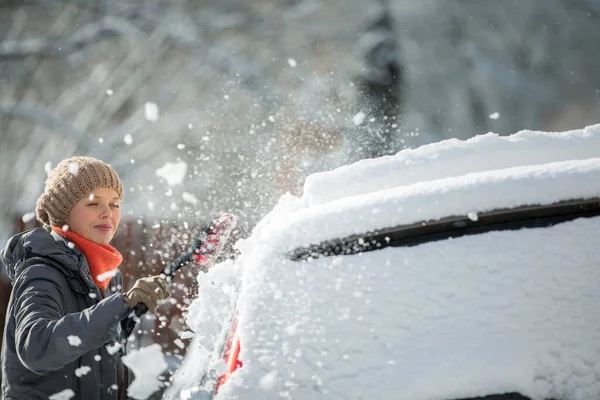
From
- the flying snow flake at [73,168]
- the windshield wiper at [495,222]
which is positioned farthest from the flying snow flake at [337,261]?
the flying snow flake at [73,168]

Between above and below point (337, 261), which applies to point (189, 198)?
above

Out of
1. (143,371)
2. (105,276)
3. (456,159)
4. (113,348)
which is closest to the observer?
(456,159)

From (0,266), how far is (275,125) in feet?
15.4

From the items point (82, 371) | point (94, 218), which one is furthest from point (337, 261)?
point (94, 218)

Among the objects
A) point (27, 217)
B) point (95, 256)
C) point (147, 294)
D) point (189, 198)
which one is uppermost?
point (189, 198)

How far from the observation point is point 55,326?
5.43ft

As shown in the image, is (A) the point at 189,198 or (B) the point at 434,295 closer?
(B) the point at 434,295

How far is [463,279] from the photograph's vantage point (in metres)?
1.16

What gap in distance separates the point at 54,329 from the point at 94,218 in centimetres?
61

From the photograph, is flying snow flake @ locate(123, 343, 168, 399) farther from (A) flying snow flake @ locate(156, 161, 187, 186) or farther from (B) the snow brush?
(A) flying snow flake @ locate(156, 161, 187, 186)

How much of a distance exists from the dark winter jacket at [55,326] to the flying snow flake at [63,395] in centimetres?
1

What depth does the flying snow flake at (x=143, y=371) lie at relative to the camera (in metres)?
2.14

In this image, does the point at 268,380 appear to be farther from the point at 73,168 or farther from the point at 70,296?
the point at 73,168

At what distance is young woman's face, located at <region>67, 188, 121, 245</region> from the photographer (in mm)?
2127
